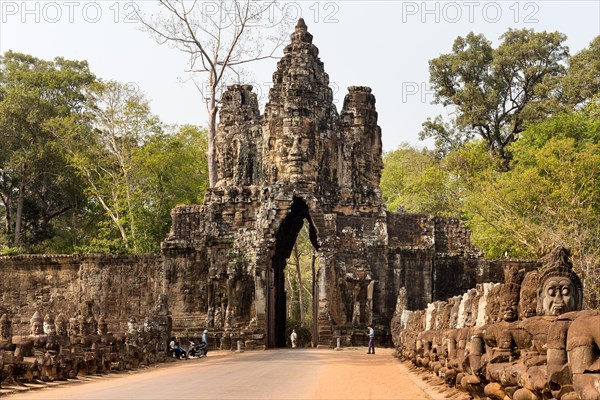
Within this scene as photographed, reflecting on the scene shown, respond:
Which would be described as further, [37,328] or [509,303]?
[37,328]

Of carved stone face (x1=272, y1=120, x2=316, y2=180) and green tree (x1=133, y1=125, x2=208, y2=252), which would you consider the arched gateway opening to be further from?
green tree (x1=133, y1=125, x2=208, y2=252)

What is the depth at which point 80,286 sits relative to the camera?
117ft

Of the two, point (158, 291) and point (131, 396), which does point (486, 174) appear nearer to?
point (158, 291)

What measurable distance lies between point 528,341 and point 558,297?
53 cm

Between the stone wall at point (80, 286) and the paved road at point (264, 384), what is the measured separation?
12469 millimetres

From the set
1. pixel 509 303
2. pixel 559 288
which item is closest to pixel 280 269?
pixel 509 303

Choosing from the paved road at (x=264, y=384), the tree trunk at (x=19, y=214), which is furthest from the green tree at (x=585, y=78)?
the paved road at (x=264, y=384)

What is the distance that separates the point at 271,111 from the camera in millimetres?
35344

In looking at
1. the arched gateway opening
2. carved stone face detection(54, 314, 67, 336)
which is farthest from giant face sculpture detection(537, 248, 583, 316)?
the arched gateway opening

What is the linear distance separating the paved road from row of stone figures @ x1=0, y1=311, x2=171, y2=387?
2.18 feet

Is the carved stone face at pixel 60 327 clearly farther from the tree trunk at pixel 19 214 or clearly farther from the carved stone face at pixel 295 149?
the tree trunk at pixel 19 214

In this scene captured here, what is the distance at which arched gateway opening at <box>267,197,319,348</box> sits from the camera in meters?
33.9

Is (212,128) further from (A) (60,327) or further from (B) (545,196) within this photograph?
(A) (60,327)

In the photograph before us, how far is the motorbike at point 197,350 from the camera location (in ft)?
95.0
